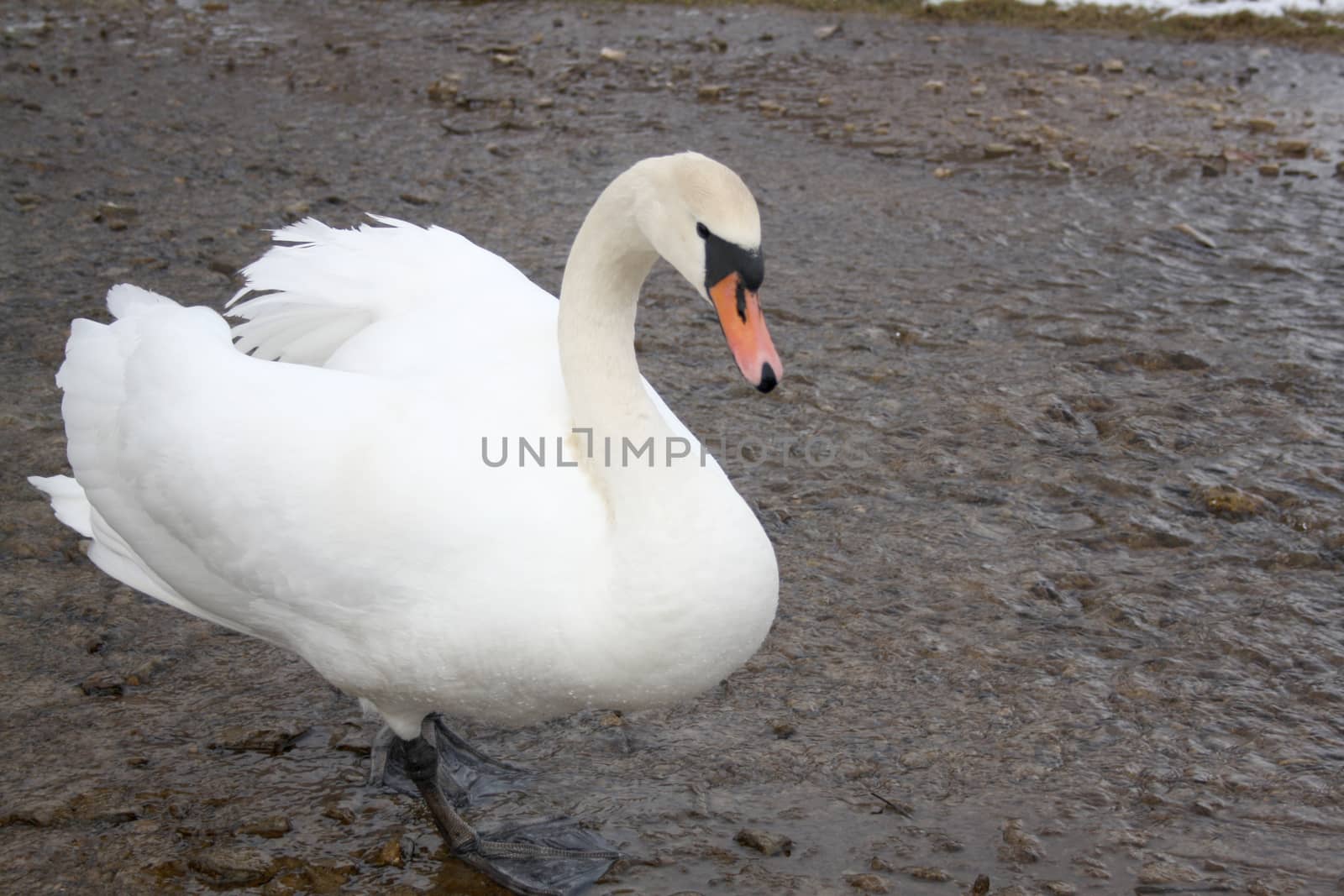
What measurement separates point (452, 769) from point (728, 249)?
6.08 ft

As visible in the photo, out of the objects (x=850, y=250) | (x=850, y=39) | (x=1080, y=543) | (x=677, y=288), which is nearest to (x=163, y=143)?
(x=677, y=288)

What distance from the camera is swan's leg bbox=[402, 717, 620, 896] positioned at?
3.25 metres

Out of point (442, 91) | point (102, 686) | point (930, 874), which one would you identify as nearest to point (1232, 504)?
point (930, 874)

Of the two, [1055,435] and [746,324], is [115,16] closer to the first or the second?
[1055,435]

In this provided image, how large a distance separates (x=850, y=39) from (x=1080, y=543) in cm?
766

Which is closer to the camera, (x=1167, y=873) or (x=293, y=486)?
(x=293, y=486)

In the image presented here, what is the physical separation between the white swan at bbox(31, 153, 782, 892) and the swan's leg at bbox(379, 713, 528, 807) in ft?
0.79

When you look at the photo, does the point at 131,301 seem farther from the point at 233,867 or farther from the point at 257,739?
the point at 233,867

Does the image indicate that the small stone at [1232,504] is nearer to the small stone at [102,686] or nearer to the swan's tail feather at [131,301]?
the swan's tail feather at [131,301]

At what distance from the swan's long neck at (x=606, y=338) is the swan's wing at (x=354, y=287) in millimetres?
590

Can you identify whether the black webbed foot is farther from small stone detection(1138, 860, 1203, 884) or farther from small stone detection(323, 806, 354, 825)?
small stone detection(1138, 860, 1203, 884)

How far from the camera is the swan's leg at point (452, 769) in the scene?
11.8 feet

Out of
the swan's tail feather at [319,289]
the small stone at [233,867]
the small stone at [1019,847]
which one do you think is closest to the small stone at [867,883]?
the small stone at [1019,847]

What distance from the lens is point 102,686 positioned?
12.4 ft
